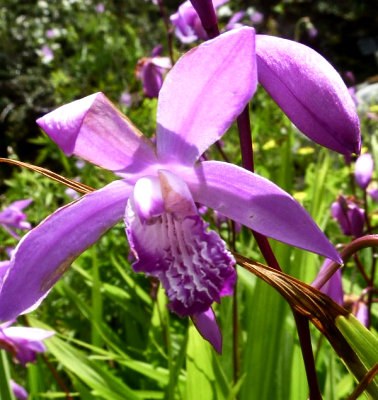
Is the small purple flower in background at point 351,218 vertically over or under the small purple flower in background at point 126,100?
over

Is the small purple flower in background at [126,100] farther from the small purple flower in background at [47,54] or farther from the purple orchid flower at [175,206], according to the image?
the purple orchid flower at [175,206]

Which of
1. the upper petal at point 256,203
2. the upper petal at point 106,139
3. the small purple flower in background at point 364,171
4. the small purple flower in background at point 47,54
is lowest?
the small purple flower in background at point 47,54

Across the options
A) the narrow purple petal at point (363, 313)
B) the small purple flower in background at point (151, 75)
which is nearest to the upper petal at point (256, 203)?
the narrow purple petal at point (363, 313)

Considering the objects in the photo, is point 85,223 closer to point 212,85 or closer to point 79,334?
point 212,85

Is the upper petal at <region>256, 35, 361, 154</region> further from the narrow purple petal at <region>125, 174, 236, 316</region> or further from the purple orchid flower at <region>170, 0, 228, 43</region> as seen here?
the purple orchid flower at <region>170, 0, 228, 43</region>

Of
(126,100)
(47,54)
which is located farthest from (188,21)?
(47,54)

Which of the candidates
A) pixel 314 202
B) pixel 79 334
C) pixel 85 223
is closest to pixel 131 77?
pixel 79 334

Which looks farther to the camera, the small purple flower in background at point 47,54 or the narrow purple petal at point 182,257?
the small purple flower in background at point 47,54
